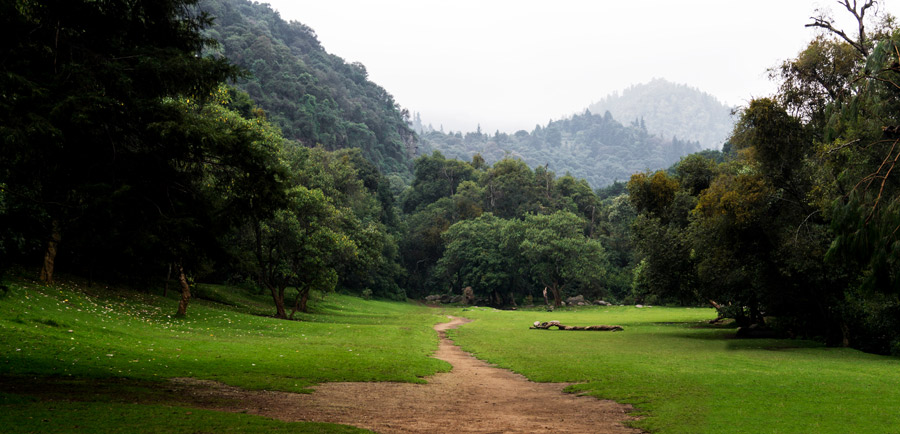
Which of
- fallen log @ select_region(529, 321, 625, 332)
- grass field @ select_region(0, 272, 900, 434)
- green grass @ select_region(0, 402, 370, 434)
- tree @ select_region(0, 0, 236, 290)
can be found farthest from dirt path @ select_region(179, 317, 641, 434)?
fallen log @ select_region(529, 321, 625, 332)

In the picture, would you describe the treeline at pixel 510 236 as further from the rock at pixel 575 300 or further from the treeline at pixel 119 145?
the treeline at pixel 119 145

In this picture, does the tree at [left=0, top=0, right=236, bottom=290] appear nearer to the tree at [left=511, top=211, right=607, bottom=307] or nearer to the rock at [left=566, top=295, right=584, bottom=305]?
the tree at [left=511, top=211, right=607, bottom=307]

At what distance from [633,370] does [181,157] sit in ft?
48.8

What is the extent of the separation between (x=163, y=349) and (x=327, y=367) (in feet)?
17.8

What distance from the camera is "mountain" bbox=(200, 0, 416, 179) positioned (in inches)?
4569

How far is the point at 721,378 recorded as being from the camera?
15430mm

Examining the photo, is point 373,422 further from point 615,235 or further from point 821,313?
point 615,235

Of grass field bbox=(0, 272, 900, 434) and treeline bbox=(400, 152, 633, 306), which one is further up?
treeline bbox=(400, 152, 633, 306)

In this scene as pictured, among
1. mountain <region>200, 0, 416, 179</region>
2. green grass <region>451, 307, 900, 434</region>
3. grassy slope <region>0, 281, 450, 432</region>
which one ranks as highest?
mountain <region>200, 0, 416, 179</region>

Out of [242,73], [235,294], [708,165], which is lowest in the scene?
[235,294]

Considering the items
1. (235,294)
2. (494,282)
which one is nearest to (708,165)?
(235,294)

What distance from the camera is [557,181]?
105 m

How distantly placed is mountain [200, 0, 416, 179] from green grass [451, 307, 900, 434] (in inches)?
3605

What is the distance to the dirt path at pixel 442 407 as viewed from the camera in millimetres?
10594
